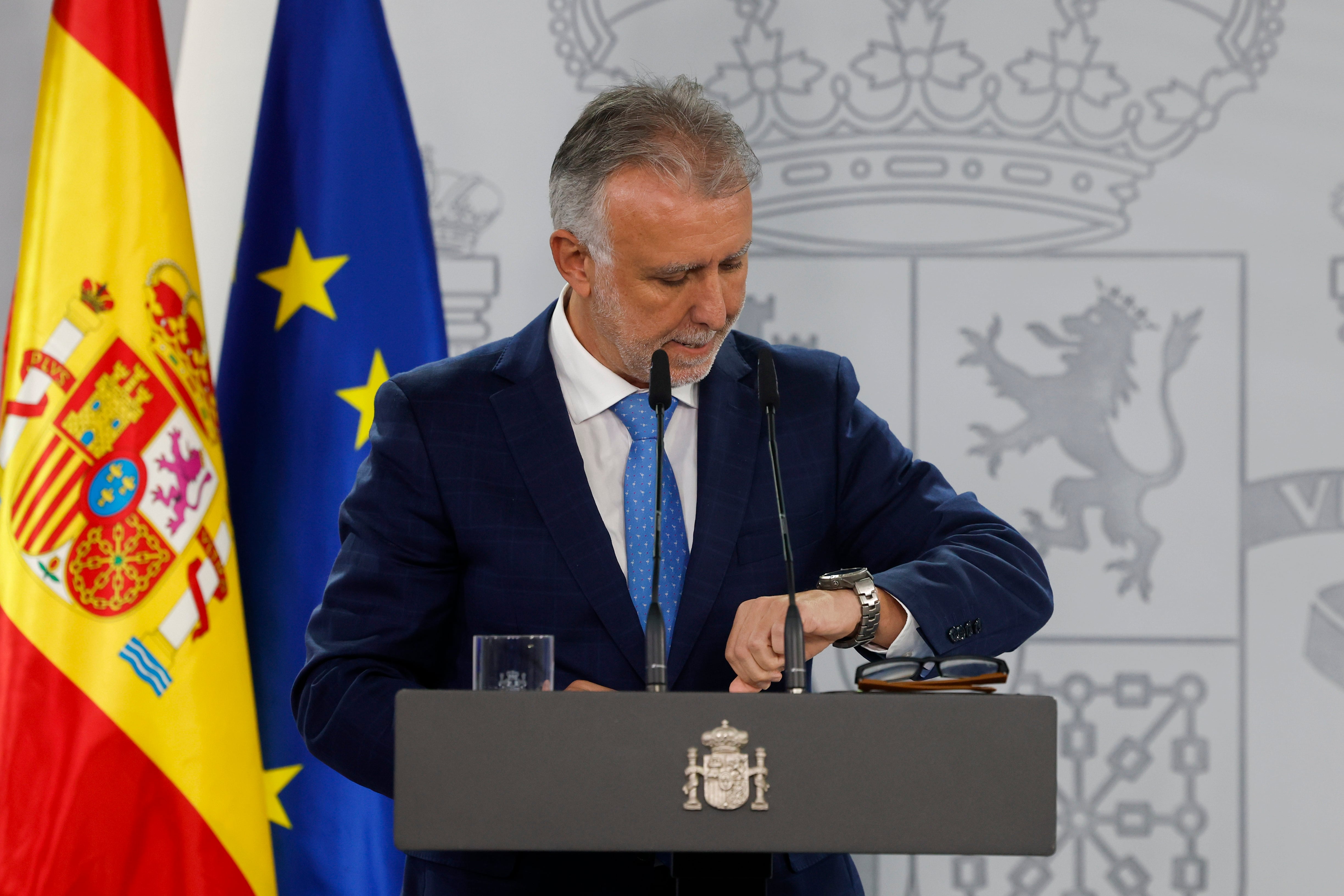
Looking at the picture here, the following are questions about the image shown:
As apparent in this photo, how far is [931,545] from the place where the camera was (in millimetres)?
1708

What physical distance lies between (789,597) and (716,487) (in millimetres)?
465

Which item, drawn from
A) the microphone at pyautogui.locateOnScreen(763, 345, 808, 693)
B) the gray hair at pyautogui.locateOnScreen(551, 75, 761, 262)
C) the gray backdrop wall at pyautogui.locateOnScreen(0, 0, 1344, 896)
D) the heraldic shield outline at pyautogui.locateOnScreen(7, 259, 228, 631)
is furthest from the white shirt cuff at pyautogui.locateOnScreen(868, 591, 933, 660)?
the heraldic shield outline at pyautogui.locateOnScreen(7, 259, 228, 631)

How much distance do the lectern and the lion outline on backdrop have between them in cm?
196

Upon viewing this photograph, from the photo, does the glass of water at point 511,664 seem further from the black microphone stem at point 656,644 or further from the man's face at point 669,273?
the man's face at point 669,273

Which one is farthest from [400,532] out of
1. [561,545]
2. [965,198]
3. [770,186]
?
[965,198]

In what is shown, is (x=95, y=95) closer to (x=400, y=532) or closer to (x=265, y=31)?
(x=265, y=31)

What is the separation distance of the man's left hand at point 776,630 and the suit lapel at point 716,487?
225 millimetres

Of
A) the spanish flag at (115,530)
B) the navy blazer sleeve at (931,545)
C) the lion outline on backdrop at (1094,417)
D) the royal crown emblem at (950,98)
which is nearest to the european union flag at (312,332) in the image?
the spanish flag at (115,530)

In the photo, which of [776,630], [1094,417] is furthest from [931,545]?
[1094,417]

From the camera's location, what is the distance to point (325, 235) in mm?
2648

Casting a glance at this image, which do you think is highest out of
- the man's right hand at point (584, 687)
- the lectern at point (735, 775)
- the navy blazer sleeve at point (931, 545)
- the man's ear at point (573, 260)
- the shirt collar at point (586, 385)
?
the man's ear at point (573, 260)

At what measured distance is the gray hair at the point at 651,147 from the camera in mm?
1512

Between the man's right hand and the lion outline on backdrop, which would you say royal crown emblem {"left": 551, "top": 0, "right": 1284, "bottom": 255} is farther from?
the man's right hand

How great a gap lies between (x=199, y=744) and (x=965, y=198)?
81.7 inches
